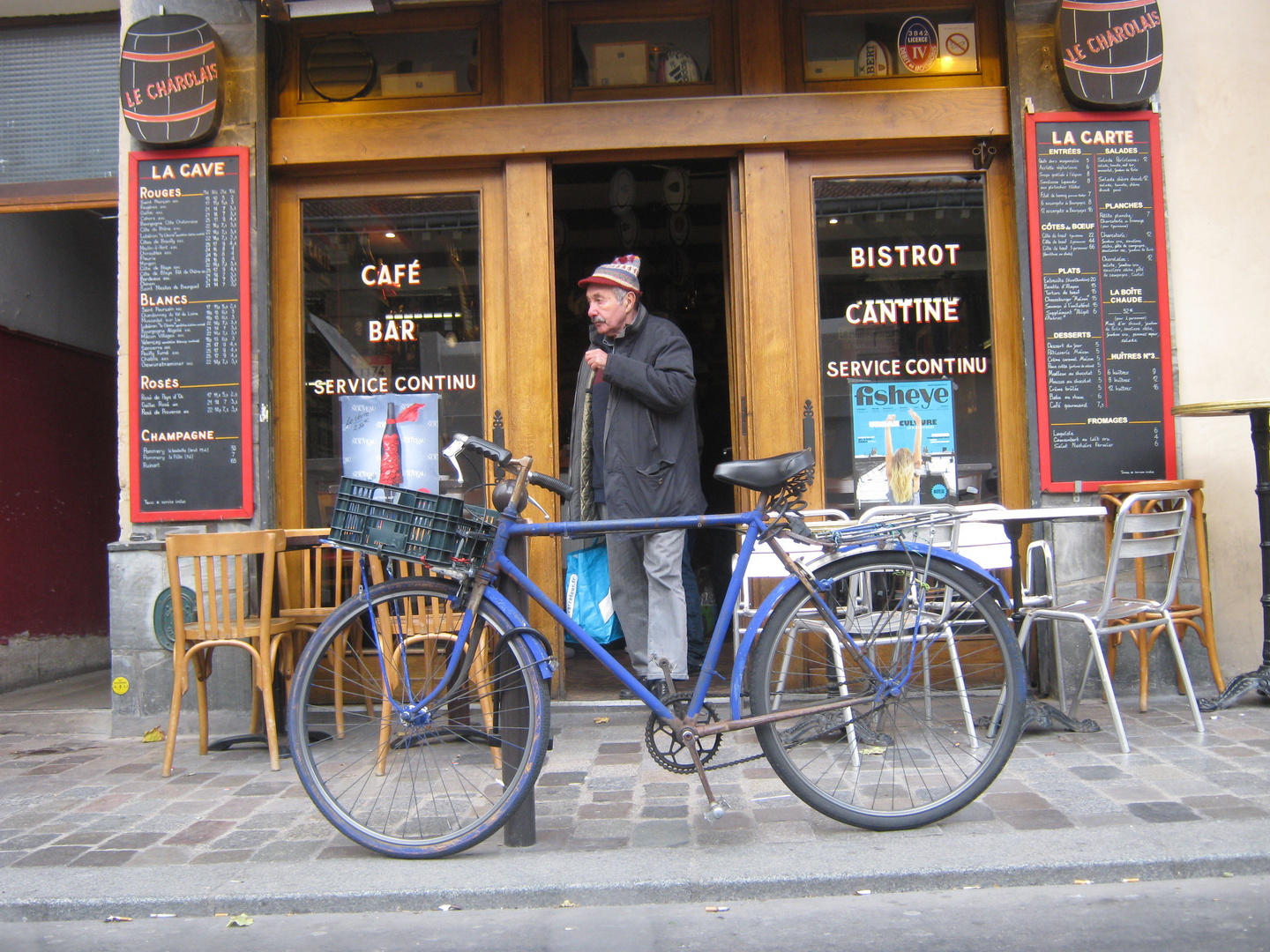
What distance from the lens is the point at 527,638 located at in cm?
304

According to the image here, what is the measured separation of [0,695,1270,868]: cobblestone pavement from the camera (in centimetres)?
315

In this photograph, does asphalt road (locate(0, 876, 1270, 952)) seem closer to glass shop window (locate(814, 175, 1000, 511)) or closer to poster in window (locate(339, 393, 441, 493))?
glass shop window (locate(814, 175, 1000, 511))

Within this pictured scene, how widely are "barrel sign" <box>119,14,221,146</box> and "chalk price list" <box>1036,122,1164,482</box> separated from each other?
4.17 m

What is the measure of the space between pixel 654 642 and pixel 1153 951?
2.30 meters

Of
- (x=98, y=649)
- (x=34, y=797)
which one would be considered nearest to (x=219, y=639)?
(x=34, y=797)

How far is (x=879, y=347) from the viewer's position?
518cm

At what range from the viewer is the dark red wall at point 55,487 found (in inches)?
256

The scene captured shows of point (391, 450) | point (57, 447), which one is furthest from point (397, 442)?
point (57, 447)

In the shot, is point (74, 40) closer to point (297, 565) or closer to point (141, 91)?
point (141, 91)

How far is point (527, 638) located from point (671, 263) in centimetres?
581

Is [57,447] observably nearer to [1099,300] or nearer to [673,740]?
[673,740]

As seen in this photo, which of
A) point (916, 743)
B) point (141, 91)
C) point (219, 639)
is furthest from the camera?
point (141, 91)

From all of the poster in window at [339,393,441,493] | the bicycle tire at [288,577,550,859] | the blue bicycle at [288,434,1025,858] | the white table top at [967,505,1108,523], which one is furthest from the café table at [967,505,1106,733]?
the poster in window at [339,393,441,493]

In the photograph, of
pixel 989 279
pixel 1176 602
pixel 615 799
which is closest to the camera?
pixel 615 799
